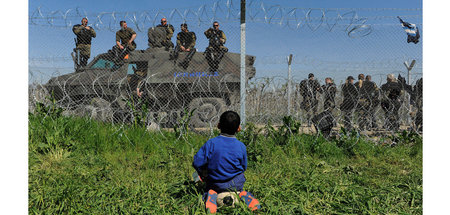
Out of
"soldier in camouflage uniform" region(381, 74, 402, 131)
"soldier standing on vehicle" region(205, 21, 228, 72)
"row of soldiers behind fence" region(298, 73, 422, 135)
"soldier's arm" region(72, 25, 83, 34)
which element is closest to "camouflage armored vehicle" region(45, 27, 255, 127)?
"soldier standing on vehicle" region(205, 21, 228, 72)

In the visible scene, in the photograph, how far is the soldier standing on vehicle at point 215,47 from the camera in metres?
6.18

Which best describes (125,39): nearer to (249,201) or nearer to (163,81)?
(163,81)

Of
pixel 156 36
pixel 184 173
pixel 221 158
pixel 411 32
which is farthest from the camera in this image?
pixel 156 36

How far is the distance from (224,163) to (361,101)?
4955 mm

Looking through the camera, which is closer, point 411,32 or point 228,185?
point 228,185

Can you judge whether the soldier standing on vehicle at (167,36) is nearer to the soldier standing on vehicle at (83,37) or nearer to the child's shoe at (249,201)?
the soldier standing on vehicle at (83,37)

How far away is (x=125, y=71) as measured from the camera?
7.77m

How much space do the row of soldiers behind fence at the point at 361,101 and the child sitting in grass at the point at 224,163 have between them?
3.27m

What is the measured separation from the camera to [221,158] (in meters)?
2.78

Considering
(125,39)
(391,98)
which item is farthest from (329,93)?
(125,39)

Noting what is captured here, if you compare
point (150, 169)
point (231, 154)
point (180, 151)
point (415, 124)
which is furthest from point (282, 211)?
point (415, 124)

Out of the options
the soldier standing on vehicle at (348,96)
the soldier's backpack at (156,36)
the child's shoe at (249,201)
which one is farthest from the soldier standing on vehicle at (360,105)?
the soldier's backpack at (156,36)

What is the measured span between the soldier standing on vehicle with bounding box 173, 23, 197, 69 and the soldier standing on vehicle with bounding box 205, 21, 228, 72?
40cm

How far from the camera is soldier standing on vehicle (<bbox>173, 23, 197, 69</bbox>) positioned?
6677 millimetres
